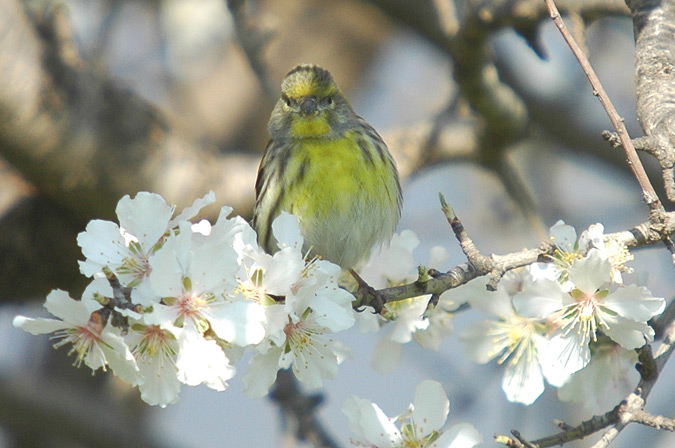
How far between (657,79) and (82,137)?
329 cm

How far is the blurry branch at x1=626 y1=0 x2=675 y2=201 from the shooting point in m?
2.32

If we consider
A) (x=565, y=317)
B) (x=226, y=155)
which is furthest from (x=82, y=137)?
(x=565, y=317)

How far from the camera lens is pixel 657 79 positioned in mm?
2633

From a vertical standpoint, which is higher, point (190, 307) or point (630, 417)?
point (190, 307)

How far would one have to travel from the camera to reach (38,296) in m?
5.41

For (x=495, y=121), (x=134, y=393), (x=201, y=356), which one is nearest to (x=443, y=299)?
(x=201, y=356)

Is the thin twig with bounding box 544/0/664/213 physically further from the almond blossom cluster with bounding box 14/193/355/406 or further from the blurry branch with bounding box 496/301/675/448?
the almond blossom cluster with bounding box 14/193/355/406

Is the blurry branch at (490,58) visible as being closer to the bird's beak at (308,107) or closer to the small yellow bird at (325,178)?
the small yellow bird at (325,178)

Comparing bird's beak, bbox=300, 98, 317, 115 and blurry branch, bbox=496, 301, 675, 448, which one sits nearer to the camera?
blurry branch, bbox=496, 301, 675, 448

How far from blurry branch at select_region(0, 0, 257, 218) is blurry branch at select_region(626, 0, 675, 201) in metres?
2.81

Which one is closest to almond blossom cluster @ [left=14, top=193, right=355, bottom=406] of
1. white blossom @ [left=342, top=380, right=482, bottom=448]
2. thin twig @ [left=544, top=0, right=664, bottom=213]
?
white blossom @ [left=342, top=380, right=482, bottom=448]

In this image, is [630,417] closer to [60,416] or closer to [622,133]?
[622,133]

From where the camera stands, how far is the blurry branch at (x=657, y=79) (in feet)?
7.61

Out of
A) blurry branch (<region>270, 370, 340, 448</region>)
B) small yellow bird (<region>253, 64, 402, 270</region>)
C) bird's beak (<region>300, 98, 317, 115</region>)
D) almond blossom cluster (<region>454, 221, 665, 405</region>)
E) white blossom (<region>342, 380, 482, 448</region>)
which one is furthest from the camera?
blurry branch (<region>270, 370, 340, 448</region>)
